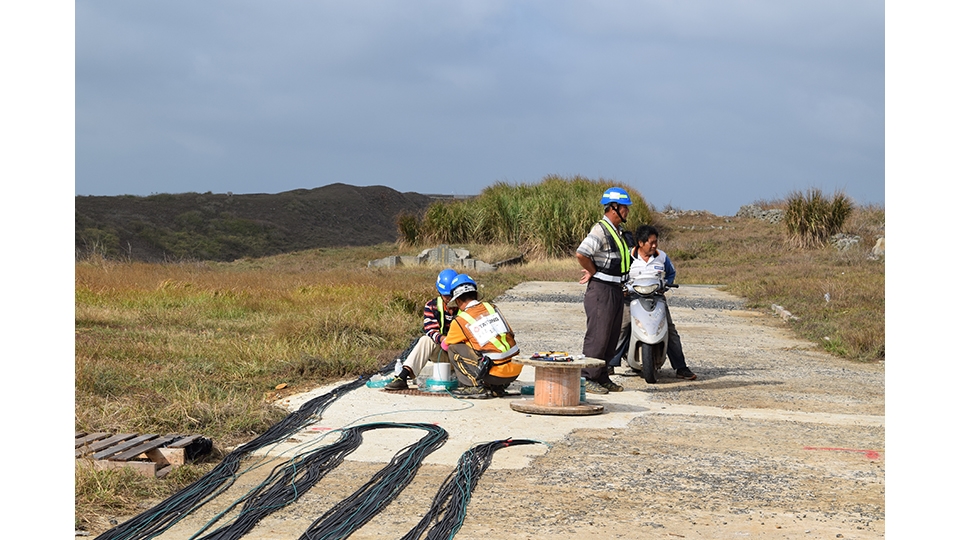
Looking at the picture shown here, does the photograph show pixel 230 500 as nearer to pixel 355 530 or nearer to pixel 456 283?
pixel 355 530

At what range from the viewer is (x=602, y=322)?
8.88 meters

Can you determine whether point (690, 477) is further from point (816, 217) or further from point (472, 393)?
point (816, 217)

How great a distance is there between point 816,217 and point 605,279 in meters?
23.9

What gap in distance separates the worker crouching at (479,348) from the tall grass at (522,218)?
75.5ft

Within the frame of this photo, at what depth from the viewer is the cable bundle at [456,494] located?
466 centimetres

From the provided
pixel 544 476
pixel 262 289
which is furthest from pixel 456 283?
pixel 262 289

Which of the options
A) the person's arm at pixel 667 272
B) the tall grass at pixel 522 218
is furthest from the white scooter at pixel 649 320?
the tall grass at pixel 522 218

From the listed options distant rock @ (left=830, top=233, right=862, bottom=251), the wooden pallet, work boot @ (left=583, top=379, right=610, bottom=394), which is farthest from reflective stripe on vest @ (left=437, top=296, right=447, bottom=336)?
distant rock @ (left=830, top=233, right=862, bottom=251)

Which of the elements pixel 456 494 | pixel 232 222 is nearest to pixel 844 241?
pixel 456 494

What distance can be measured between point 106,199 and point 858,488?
64610 millimetres

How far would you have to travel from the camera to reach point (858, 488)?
18.6 feet

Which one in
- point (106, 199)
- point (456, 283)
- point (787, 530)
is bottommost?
point (787, 530)

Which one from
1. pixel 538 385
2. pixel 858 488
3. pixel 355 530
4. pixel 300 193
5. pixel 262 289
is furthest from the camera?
pixel 300 193

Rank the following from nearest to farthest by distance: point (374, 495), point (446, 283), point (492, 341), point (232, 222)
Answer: point (374, 495) → point (492, 341) → point (446, 283) → point (232, 222)
